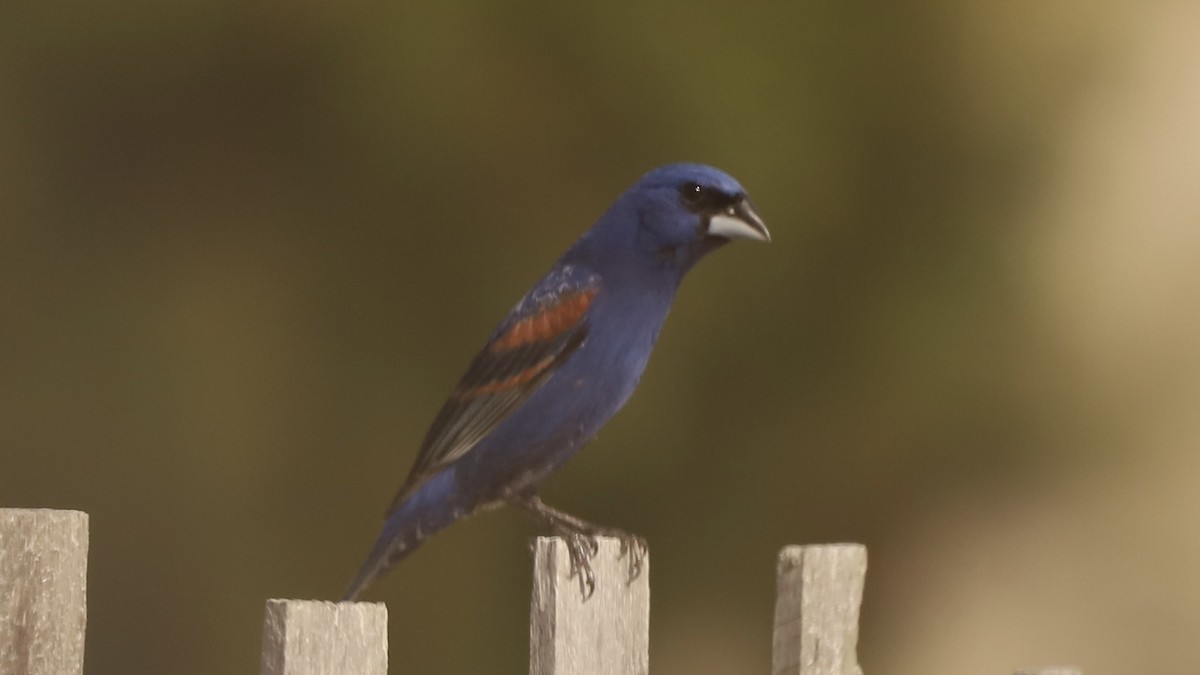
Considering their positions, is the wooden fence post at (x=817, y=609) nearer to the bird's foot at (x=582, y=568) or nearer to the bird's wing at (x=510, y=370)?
the bird's foot at (x=582, y=568)

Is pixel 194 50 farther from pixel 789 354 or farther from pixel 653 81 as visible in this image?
pixel 789 354

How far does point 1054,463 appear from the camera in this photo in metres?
4.97

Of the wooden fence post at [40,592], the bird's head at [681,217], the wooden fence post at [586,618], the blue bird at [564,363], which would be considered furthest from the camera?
the bird's head at [681,217]

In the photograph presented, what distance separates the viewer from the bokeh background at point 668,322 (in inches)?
193

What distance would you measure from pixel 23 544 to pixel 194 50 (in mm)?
3175

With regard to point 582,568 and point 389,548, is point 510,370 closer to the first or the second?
point 389,548

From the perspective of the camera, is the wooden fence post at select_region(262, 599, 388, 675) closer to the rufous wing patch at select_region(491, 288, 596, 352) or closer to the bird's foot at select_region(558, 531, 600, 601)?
the bird's foot at select_region(558, 531, 600, 601)

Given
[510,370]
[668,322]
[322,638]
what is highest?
[668,322]

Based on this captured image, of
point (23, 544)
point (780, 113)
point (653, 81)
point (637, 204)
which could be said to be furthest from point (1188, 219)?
point (23, 544)

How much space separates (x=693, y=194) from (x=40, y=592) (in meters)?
1.94

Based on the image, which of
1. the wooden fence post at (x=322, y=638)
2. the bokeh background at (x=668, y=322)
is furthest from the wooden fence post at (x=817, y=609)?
the bokeh background at (x=668, y=322)

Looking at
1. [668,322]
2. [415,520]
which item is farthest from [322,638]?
[668,322]

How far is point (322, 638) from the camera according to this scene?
7.38 feet

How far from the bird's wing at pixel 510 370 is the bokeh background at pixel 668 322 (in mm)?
1081
